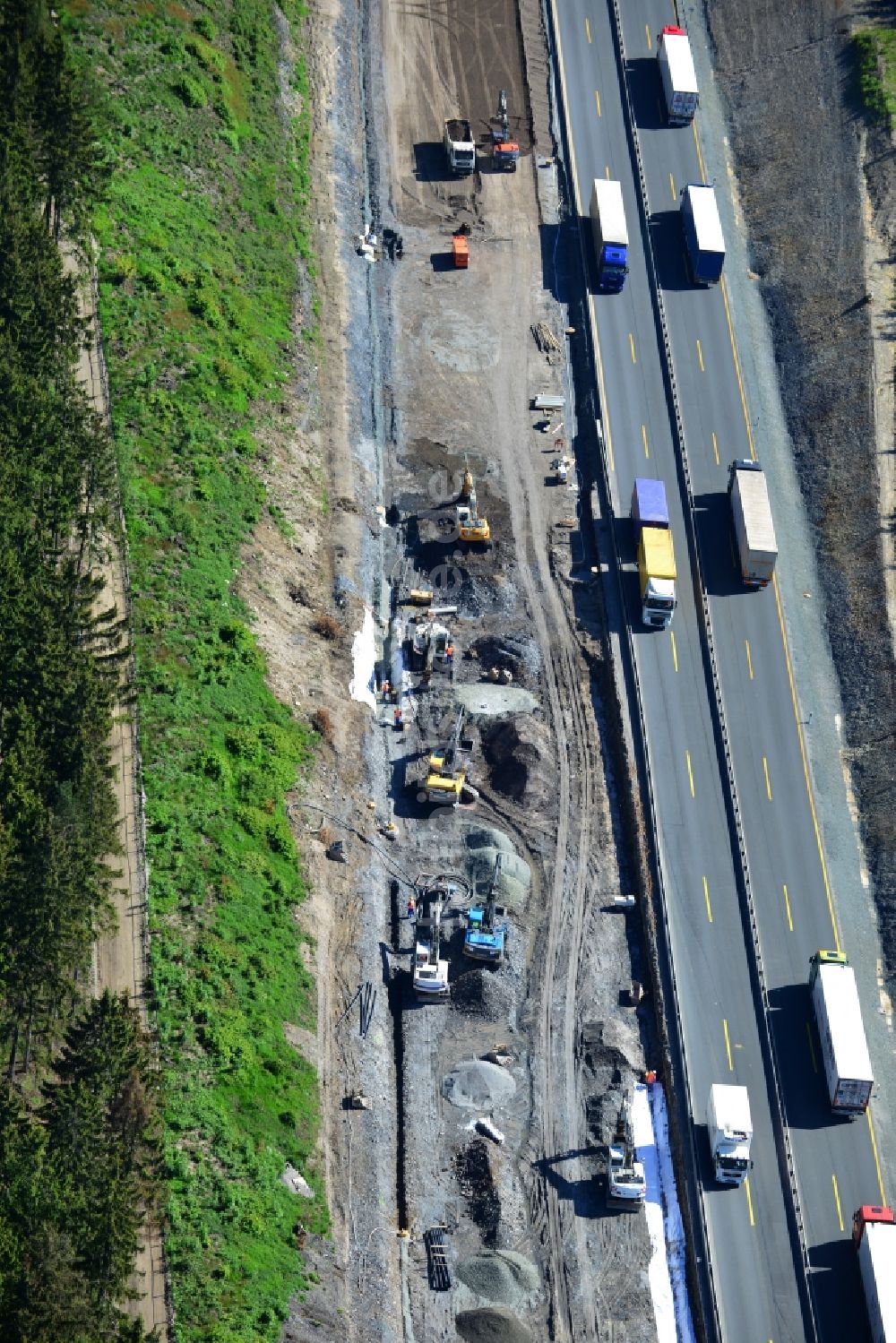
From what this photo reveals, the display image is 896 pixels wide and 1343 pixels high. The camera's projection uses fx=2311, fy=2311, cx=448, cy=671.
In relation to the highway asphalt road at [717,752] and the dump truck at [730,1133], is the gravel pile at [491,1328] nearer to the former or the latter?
the highway asphalt road at [717,752]

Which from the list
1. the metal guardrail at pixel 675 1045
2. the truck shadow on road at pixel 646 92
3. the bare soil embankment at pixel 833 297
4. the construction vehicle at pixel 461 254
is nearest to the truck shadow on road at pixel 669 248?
the bare soil embankment at pixel 833 297

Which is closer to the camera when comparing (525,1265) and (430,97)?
(525,1265)

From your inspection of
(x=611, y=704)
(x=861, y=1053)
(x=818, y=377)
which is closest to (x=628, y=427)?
(x=818, y=377)

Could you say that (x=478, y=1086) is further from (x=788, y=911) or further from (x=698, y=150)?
(x=698, y=150)

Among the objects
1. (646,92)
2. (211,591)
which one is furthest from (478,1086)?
(646,92)

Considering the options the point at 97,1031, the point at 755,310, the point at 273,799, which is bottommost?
the point at 97,1031

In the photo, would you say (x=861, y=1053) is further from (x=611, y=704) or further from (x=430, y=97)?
(x=430, y=97)

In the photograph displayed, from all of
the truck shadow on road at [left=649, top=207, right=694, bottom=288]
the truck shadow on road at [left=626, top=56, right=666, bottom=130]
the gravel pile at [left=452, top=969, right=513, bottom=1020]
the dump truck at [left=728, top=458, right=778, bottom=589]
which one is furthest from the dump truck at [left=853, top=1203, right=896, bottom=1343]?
the truck shadow on road at [left=626, top=56, right=666, bottom=130]
